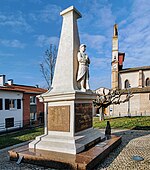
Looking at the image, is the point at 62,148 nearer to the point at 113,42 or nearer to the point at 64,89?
the point at 64,89

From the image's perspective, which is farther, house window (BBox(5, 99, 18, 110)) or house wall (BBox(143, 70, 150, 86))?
house wall (BBox(143, 70, 150, 86))

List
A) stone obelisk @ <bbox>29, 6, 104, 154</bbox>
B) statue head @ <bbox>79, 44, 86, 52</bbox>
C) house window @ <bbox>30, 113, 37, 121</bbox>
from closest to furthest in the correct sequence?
1. stone obelisk @ <bbox>29, 6, 104, 154</bbox>
2. statue head @ <bbox>79, 44, 86, 52</bbox>
3. house window @ <bbox>30, 113, 37, 121</bbox>

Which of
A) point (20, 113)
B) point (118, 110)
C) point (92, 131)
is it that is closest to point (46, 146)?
point (92, 131)

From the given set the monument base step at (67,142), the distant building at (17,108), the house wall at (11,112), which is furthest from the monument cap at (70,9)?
the house wall at (11,112)

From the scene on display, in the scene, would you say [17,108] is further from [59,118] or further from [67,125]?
[67,125]

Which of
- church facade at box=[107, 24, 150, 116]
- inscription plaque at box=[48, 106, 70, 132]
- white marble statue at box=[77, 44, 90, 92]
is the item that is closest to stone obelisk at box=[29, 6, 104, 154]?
inscription plaque at box=[48, 106, 70, 132]

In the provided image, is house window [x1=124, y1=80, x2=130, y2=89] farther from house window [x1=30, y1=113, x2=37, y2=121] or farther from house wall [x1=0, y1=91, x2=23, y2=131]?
house wall [x1=0, y1=91, x2=23, y2=131]

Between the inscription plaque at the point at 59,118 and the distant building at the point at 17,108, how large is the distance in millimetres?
16713

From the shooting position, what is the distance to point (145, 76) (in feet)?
124

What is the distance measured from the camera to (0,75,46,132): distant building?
895 inches

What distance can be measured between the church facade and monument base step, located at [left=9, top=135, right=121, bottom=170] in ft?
90.9

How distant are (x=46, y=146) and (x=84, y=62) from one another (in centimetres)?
398

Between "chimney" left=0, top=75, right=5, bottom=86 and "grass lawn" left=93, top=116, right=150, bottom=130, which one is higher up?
"chimney" left=0, top=75, right=5, bottom=86

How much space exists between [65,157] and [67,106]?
2.04 meters
